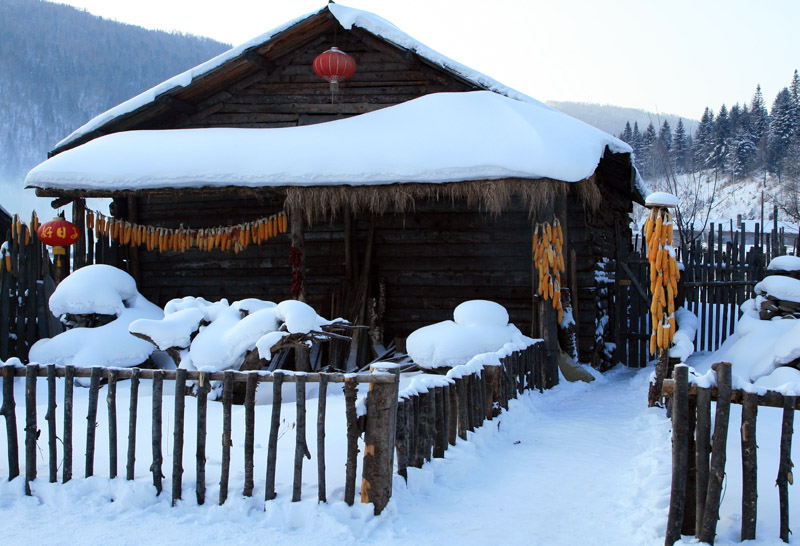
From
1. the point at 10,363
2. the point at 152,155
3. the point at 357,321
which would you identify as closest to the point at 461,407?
the point at 10,363

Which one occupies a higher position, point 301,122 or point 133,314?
point 301,122

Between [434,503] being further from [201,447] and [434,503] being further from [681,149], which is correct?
[681,149]

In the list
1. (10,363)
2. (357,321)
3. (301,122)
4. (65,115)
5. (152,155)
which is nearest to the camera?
(10,363)

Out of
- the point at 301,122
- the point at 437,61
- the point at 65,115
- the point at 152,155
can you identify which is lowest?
the point at 152,155

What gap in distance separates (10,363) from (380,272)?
7.53m

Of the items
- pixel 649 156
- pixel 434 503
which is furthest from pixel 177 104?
pixel 649 156

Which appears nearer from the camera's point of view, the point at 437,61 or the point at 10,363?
the point at 10,363

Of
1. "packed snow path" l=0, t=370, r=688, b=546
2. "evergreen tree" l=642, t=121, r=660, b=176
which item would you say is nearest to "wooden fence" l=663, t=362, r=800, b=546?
"packed snow path" l=0, t=370, r=688, b=546

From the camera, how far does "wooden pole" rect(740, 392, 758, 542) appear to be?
3826mm

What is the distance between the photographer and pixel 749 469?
3.85 metres

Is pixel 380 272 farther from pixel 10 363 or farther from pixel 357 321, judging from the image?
pixel 10 363

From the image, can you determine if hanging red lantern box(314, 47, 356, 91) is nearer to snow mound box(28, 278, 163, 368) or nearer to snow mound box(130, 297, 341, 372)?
snow mound box(130, 297, 341, 372)

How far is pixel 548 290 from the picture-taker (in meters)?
9.83

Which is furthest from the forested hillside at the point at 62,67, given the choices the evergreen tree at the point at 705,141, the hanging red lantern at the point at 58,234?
the hanging red lantern at the point at 58,234
